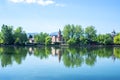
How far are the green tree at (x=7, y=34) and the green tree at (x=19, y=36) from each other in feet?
5.17

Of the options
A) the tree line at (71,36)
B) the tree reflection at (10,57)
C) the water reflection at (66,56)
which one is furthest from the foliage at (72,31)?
the tree reflection at (10,57)


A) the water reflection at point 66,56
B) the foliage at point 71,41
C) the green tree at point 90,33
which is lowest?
the water reflection at point 66,56

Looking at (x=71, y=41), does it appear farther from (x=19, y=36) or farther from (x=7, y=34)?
(x=7, y=34)

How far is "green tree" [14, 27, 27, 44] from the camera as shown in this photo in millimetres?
87137

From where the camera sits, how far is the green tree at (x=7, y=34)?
85.0 metres

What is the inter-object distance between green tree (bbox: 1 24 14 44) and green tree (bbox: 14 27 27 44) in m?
1.58

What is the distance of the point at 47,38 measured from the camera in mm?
102750

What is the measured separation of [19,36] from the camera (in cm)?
8812

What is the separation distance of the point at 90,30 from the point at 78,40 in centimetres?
625

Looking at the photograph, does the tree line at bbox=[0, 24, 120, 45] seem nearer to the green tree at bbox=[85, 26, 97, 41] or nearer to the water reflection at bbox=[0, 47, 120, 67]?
the green tree at bbox=[85, 26, 97, 41]

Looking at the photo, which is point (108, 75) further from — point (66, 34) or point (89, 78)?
point (66, 34)

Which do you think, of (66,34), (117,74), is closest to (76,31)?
(66,34)

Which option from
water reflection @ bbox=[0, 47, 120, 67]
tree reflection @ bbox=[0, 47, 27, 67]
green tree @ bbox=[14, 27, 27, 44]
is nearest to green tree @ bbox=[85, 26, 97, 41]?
green tree @ bbox=[14, 27, 27, 44]

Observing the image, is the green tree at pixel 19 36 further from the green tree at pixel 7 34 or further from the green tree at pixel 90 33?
the green tree at pixel 90 33
